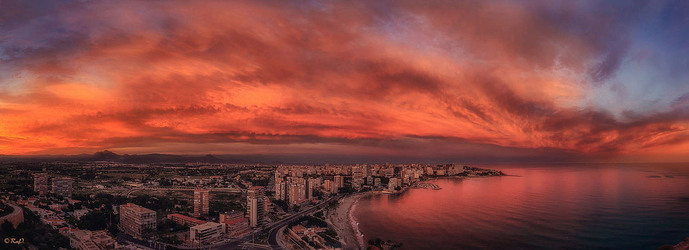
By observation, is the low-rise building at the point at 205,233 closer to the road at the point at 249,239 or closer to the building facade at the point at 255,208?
the road at the point at 249,239

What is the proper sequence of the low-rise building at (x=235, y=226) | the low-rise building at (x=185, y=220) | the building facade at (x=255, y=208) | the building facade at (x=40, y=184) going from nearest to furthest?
the low-rise building at (x=235, y=226), the low-rise building at (x=185, y=220), the building facade at (x=255, y=208), the building facade at (x=40, y=184)

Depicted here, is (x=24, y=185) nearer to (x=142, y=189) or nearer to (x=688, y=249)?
(x=142, y=189)

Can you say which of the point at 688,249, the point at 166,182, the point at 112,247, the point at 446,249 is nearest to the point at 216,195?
the point at 166,182

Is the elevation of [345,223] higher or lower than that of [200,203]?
lower

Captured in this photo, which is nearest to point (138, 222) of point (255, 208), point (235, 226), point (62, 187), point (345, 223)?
point (235, 226)

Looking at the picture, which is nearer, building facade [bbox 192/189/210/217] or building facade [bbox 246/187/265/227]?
building facade [bbox 246/187/265/227]

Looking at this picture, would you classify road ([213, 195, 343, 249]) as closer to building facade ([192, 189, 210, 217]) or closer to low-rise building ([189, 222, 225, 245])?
low-rise building ([189, 222, 225, 245])

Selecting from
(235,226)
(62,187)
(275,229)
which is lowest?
(275,229)

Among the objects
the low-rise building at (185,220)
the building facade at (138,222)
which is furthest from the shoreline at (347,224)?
the building facade at (138,222)

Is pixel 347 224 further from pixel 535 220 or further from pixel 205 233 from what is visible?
pixel 535 220

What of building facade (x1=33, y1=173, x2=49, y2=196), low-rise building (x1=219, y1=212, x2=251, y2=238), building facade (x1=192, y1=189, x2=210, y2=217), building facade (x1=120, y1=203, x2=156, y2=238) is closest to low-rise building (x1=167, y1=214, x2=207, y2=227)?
low-rise building (x1=219, y1=212, x2=251, y2=238)
